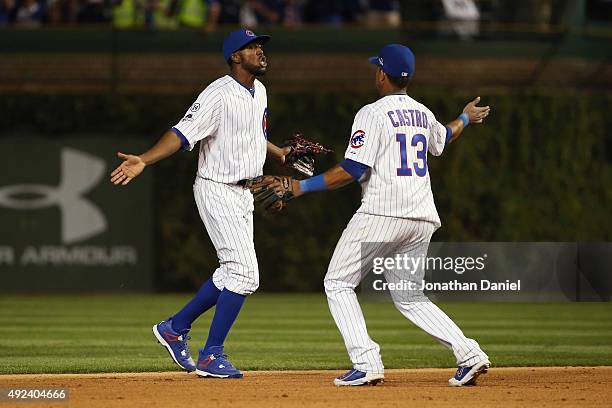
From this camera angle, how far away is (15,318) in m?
14.2

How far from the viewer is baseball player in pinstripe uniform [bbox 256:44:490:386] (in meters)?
7.69

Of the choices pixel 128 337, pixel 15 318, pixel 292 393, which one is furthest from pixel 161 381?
pixel 15 318

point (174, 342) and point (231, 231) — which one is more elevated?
point (231, 231)

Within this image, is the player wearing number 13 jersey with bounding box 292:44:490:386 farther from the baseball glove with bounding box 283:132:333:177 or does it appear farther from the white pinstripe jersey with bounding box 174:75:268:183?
the baseball glove with bounding box 283:132:333:177

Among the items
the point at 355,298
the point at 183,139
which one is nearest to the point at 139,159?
the point at 183,139

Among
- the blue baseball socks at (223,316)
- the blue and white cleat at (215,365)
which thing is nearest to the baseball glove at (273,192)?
the blue baseball socks at (223,316)

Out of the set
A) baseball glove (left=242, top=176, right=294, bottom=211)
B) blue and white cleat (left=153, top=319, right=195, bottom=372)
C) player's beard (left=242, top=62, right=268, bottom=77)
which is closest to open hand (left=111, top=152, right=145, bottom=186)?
baseball glove (left=242, top=176, right=294, bottom=211)

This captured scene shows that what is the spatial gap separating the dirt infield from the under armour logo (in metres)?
9.00

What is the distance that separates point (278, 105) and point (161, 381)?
10.3 m

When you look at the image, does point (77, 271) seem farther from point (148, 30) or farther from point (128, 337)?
point (128, 337)

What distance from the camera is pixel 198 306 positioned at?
8.61 m

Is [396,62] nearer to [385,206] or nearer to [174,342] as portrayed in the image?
[385,206]

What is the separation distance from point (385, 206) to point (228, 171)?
4.17ft

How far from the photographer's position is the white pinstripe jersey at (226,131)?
326 inches
